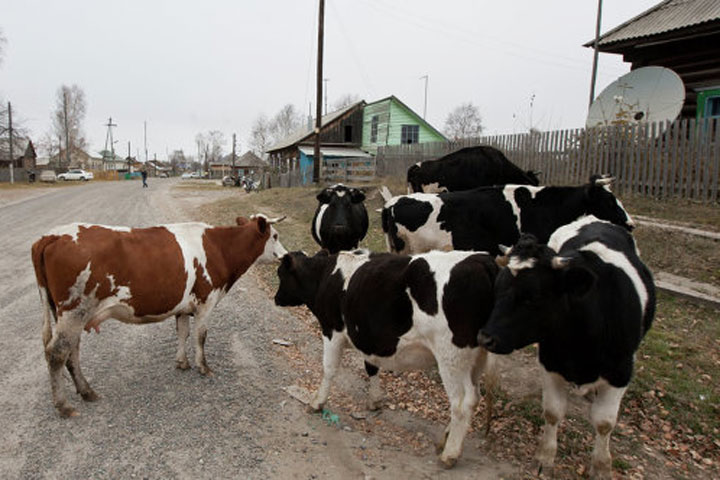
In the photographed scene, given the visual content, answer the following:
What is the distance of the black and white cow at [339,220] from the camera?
27.1ft

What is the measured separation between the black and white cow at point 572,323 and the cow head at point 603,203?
9.10 ft

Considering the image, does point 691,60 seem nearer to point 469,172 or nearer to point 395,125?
point 469,172

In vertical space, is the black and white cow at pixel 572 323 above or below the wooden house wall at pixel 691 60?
below

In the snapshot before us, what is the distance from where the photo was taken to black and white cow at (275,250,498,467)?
3691mm

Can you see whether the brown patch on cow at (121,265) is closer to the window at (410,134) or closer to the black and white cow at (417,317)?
the black and white cow at (417,317)

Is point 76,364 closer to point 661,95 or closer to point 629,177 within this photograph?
point 629,177

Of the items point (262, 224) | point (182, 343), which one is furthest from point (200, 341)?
point (262, 224)

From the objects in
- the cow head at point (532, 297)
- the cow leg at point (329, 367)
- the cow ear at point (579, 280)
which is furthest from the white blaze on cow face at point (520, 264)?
the cow leg at point (329, 367)

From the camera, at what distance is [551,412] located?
12.1ft

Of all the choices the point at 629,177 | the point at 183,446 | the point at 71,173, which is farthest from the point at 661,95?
the point at 71,173

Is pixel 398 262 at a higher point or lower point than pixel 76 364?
higher

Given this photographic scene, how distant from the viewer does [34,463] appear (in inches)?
145

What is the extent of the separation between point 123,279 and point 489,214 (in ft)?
15.3

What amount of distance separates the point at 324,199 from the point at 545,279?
5.91 meters
